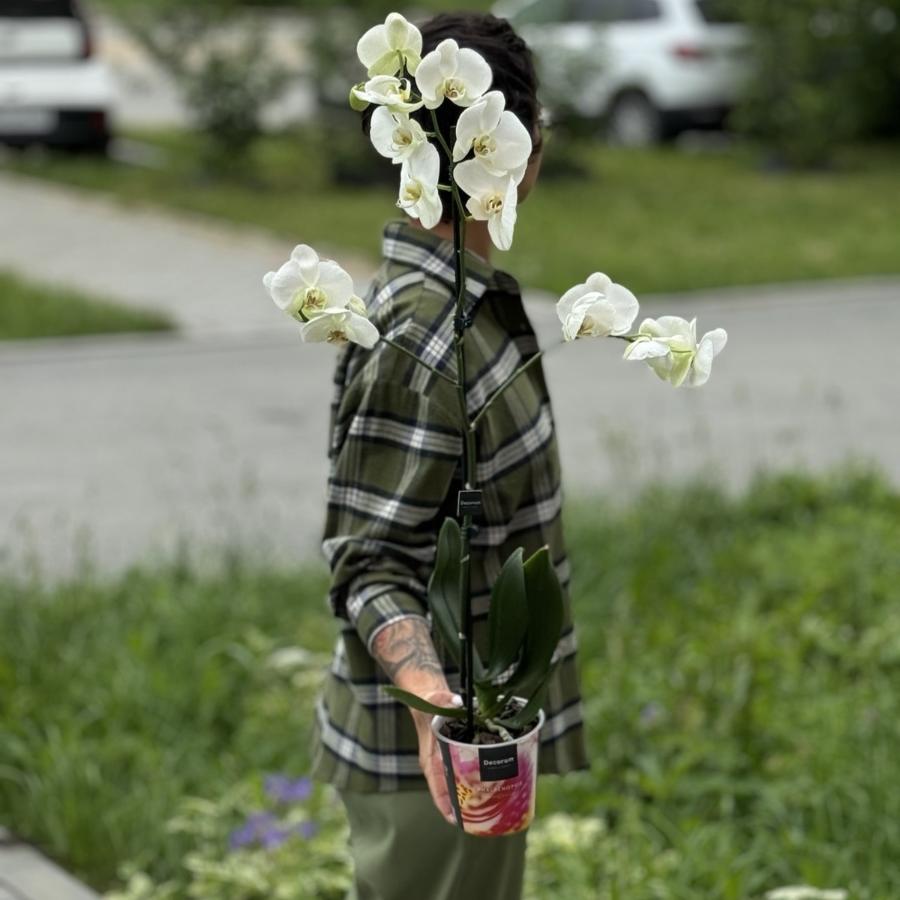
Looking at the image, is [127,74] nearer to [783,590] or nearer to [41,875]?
[783,590]

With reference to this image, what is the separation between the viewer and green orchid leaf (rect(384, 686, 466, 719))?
7.14 feet

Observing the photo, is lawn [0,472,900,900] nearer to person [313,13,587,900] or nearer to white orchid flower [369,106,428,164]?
person [313,13,587,900]

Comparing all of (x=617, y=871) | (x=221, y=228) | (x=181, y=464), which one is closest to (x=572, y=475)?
(x=181, y=464)

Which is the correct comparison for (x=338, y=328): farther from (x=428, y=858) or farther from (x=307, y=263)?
(x=428, y=858)

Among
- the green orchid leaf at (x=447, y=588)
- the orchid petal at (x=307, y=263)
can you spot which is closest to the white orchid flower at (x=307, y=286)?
the orchid petal at (x=307, y=263)

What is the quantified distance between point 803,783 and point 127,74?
12.1m

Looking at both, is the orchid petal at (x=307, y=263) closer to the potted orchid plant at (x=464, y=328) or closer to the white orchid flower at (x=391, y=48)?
the potted orchid plant at (x=464, y=328)

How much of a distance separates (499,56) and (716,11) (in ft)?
51.5

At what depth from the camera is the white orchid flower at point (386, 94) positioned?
6.40 feet

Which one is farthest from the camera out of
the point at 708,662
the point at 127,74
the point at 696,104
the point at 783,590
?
the point at 696,104

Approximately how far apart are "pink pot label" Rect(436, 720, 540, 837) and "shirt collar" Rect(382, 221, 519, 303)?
2.04 ft

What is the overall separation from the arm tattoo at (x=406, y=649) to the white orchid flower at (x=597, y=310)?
0.48 meters

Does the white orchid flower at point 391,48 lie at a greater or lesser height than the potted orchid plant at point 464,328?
greater

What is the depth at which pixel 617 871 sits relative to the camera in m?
3.62
